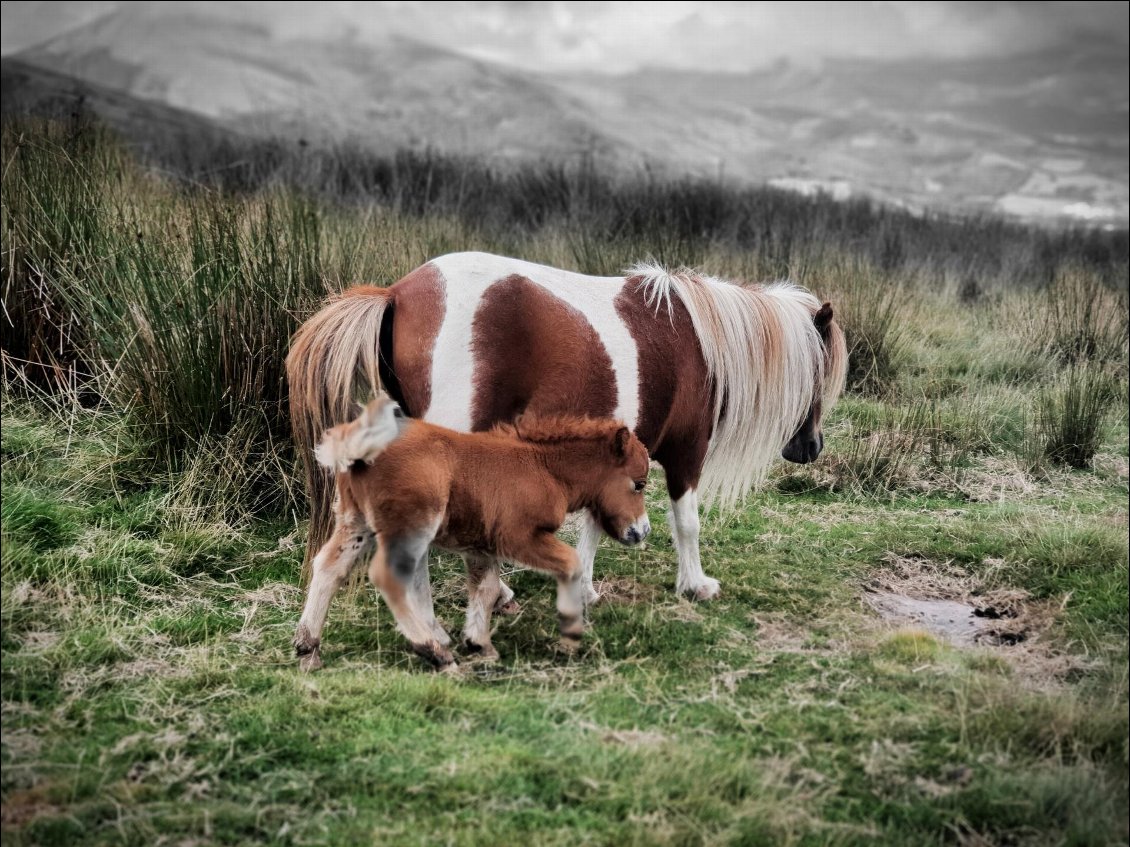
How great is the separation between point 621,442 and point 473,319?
82 cm

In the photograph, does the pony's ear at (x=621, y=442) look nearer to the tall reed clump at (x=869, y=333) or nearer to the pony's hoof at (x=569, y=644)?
the pony's hoof at (x=569, y=644)

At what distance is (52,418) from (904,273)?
10311mm

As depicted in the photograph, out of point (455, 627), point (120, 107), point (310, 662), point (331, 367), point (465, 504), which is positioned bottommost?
point (120, 107)

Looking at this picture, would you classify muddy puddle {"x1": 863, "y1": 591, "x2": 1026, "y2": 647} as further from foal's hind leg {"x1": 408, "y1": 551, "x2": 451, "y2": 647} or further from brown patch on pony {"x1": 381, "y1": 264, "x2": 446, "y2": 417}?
brown patch on pony {"x1": 381, "y1": 264, "x2": 446, "y2": 417}

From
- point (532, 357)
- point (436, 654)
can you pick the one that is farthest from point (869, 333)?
point (436, 654)

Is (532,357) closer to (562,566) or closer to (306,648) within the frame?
A: (562,566)

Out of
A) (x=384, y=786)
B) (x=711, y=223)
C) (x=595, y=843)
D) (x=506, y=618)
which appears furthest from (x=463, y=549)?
(x=711, y=223)

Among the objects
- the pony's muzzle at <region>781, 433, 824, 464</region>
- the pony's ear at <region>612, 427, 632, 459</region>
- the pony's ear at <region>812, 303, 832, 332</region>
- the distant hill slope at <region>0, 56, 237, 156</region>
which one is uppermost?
the pony's ear at <region>812, 303, 832, 332</region>

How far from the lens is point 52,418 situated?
540cm

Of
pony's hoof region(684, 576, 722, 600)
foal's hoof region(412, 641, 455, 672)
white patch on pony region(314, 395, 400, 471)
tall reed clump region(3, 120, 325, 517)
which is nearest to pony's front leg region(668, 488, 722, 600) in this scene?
pony's hoof region(684, 576, 722, 600)

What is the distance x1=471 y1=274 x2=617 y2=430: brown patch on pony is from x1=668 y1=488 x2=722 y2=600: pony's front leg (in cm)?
72

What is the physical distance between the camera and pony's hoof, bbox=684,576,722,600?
4.59m

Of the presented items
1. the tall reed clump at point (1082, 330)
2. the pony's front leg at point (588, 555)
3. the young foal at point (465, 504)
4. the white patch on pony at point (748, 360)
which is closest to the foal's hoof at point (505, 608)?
the pony's front leg at point (588, 555)

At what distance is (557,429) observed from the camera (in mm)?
3893
